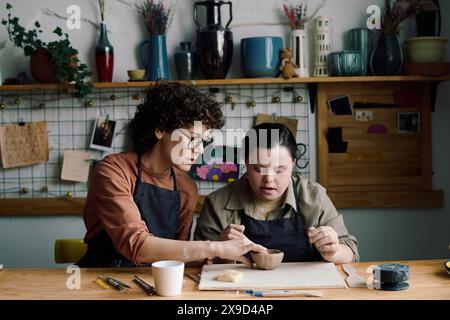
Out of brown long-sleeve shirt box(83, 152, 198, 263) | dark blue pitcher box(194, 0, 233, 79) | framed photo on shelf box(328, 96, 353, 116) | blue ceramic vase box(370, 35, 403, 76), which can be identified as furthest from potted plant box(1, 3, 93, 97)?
blue ceramic vase box(370, 35, 403, 76)

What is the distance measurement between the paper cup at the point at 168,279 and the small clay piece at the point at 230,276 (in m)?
0.15

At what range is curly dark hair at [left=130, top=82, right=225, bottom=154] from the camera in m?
2.25

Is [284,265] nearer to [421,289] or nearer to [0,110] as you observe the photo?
[421,289]

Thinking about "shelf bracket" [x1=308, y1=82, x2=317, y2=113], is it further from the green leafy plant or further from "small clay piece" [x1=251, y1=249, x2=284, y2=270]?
"small clay piece" [x1=251, y1=249, x2=284, y2=270]

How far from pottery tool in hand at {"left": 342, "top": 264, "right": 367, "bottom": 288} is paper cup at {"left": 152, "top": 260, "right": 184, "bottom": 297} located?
51 centimetres

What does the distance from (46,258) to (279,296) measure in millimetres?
2199

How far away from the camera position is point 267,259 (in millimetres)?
1964

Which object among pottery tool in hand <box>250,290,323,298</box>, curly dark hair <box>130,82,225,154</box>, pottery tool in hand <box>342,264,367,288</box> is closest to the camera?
pottery tool in hand <box>250,290,323,298</box>

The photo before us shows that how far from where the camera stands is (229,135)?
350cm

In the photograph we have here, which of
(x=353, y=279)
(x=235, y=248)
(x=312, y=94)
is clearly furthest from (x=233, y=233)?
(x=312, y=94)

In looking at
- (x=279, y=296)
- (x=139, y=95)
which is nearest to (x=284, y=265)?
(x=279, y=296)

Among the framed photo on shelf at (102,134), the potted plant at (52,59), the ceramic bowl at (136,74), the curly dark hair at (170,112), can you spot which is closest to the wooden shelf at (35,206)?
the framed photo on shelf at (102,134)

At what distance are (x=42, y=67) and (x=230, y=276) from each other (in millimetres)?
2016

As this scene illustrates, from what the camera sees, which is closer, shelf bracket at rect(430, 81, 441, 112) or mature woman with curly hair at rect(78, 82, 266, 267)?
mature woman with curly hair at rect(78, 82, 266, 267)
